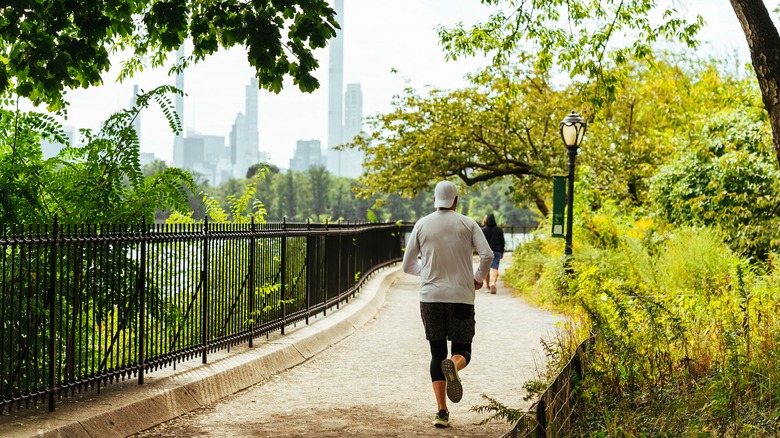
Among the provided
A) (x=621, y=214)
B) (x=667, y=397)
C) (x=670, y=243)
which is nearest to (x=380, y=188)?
(x=621, y=214)

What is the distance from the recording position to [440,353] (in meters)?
7.30

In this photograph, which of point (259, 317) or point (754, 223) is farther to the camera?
point (754, 223)

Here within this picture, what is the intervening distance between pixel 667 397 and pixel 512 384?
240 centimetres

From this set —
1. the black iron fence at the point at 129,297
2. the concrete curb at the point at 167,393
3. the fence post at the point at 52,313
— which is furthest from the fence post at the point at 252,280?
the fence post at the point at 52,313

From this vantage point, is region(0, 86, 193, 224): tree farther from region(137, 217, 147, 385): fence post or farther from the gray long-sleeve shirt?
the gray long-sleeve shirt

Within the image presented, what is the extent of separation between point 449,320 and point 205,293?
301cm

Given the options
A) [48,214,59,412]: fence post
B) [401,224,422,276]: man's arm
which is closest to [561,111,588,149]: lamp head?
[401,224,422,276]: man's arm

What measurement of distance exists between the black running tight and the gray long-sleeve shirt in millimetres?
365

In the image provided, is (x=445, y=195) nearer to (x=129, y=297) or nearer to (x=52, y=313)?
(x=129, y=297)

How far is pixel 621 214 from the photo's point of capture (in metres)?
22.9

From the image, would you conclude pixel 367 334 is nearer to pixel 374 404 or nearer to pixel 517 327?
pixel 517 327

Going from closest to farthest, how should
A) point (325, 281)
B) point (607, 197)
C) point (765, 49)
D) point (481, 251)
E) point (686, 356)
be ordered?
point (481, 251), point (686, 356), point (765, 49), point (325, 281), point (607, 197)

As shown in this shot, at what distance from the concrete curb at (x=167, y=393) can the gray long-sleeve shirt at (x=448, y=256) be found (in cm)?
234

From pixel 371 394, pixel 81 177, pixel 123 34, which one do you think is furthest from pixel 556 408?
pixel 123 34
